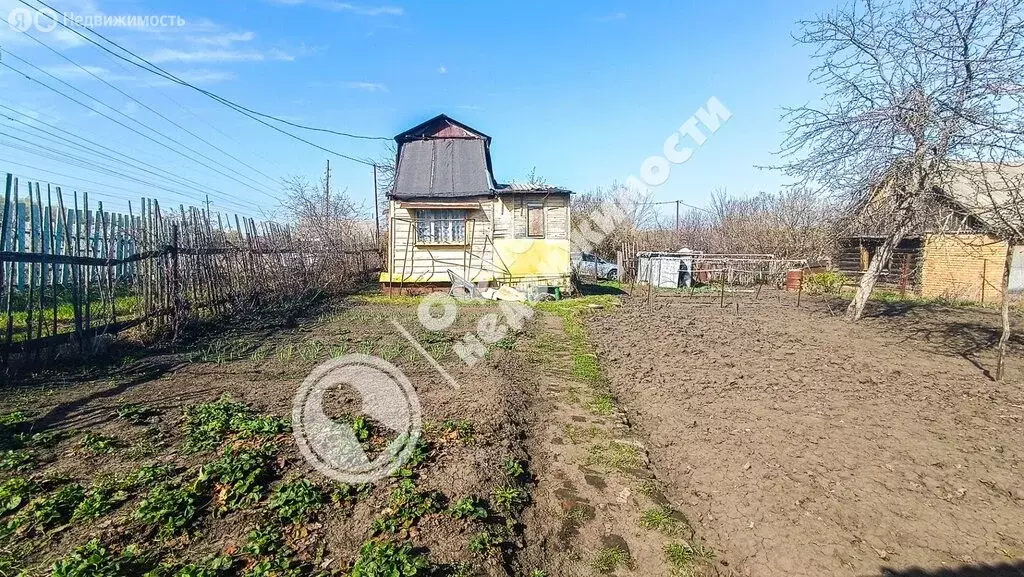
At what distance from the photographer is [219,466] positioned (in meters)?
3.17

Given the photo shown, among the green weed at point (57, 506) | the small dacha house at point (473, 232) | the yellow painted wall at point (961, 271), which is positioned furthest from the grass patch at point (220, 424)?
the yellow painted wall at point (961, 271)

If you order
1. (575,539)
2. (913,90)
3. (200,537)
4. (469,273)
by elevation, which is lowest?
(575,539)

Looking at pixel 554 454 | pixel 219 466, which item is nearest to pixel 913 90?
pixel 554 454

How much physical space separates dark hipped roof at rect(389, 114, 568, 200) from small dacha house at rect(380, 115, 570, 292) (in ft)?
0.13

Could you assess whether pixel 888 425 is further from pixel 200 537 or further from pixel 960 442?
pixel 200 537

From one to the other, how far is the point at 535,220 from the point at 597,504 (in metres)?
12.4

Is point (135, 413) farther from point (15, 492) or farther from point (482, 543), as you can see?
point (482, 543)

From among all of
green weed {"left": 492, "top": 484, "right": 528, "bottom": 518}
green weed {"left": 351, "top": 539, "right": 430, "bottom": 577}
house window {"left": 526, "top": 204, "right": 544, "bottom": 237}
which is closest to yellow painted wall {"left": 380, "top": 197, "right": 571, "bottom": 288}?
house window {"left": 526, "top": 204, "right": 544, "bottom": 237}

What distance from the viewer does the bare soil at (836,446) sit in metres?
2.90

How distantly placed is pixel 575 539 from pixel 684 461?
57.7 inches

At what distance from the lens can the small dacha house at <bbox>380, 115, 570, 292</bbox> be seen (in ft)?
48.7

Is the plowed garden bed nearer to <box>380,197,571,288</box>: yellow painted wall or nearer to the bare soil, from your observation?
the bare soil

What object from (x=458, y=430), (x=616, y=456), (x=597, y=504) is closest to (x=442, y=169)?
(x=458, y=430)

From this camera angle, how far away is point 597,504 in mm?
3408
